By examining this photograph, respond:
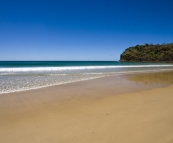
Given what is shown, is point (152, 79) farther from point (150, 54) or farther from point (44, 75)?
point (150, 54)

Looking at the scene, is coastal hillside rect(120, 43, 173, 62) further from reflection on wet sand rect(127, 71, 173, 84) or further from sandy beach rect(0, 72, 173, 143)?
sandy beach rect(0, 72, 173, 143)

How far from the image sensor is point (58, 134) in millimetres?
2533

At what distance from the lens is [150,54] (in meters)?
93.0

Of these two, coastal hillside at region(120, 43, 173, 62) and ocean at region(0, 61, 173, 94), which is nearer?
ocean at region(0, 61, 173, 94)

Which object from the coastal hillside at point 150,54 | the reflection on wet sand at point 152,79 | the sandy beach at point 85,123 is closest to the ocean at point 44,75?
the sandy beach at point 85,123

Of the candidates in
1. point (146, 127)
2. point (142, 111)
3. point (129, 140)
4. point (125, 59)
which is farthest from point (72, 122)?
point (125, 59)

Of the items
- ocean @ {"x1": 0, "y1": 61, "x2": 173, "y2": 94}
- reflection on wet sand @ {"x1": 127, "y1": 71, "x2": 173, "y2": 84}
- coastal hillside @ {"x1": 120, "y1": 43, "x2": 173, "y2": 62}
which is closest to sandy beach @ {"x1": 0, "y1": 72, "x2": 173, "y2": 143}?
ocean @ {"x1": 0, "y1": 61, "x2": 173, "y2": 94}

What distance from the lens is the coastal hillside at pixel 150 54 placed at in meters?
84.7

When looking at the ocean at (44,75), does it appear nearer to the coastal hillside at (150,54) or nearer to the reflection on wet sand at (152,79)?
the reflection on wet sand at (152,79)

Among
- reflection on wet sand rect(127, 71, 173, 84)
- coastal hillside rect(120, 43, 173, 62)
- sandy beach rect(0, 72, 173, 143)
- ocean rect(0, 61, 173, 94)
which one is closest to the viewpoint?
sandy beach rect(0, 72, 173, 143)

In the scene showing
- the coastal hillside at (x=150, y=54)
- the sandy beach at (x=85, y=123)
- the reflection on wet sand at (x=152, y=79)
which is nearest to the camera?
the sandy beach at (x=85, y=123)

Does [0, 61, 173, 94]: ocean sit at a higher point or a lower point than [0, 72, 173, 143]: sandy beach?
higher

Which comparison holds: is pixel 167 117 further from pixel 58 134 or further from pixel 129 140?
pixel 58 134

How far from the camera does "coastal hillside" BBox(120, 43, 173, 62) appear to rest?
84662 mm
